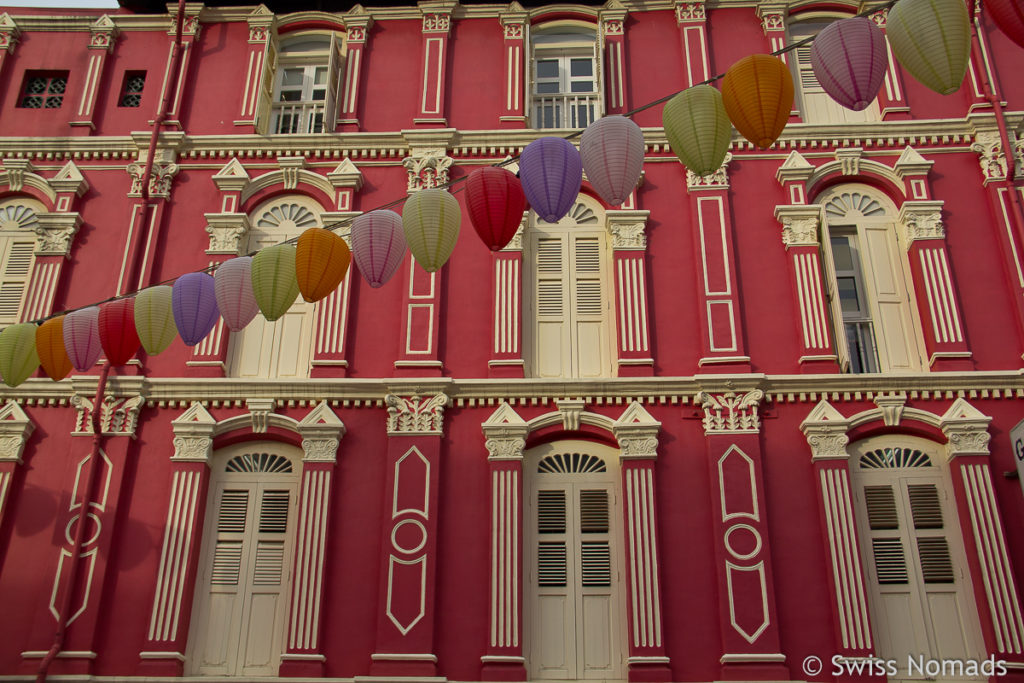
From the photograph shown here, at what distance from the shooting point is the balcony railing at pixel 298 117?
14.0 meters

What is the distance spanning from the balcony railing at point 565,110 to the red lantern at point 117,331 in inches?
243

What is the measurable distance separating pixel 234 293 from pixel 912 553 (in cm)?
743

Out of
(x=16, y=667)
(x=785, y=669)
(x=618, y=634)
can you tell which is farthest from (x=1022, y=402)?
(x=16, y=667)

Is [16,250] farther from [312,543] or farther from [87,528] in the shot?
[312,543]

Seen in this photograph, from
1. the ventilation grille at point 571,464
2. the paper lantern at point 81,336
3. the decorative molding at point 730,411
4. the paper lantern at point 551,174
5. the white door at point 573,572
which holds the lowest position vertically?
the white door at point 573,572

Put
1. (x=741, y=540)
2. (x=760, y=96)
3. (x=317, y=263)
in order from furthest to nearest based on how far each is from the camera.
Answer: (x=741, y=540) < (x=317, y=263) < (x=760, y=96)

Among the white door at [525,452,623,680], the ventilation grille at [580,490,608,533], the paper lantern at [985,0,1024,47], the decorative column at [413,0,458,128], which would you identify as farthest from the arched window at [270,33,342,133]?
the paper lantern at [985,0,1024,47]

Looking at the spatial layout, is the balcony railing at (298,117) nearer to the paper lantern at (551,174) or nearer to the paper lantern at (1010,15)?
the paper lantern at (551,174)

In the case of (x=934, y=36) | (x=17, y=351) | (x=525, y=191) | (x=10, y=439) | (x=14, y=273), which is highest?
(x=14, y=273)

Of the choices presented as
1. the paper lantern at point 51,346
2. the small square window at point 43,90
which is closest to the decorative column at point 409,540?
the paper lantern at point 51,346

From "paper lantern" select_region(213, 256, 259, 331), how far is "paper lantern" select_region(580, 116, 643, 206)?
3.38m

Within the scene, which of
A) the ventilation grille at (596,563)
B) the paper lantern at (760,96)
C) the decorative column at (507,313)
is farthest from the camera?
the decorative column at (507,313)

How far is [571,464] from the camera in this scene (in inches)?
457

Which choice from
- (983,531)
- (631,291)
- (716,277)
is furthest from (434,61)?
(983,531)
